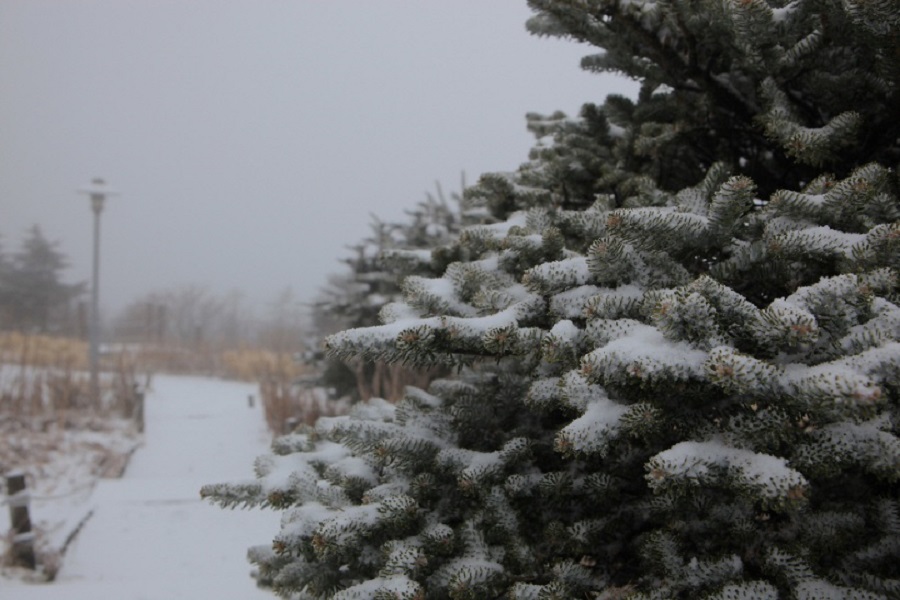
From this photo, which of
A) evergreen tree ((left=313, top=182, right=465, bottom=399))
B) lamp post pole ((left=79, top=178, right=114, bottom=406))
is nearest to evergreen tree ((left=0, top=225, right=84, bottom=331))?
lamp post pole ((left=79, top=178, right=114, bottom=406))

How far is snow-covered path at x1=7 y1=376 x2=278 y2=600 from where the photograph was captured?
3.61 meters

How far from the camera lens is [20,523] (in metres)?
4.20

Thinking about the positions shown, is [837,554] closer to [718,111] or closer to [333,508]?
[333,508]

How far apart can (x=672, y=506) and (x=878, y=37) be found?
1050 millimetres

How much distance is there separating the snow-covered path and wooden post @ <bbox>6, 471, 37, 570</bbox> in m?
0.25

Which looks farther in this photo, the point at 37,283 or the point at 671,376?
the point at 37,283

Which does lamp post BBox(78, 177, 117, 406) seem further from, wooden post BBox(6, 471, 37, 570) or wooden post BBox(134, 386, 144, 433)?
wooden post BBox(6, 471, 37, 570)

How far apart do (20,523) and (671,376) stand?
15.7 feet

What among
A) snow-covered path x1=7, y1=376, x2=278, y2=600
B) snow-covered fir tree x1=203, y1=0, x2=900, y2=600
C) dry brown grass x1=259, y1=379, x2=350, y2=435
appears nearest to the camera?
snow-covered fir tree x1=203, y1=0, x2=900, y2=600

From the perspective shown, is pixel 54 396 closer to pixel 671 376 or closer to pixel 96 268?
pixel 96 268

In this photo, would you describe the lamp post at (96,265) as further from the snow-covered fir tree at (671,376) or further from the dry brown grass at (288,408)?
the snow-covered fir tree at (671,376)

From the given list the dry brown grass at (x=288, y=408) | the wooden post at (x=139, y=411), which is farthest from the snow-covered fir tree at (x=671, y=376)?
the wooden post at (x=139, y=411)

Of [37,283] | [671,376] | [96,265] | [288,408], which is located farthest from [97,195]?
[37,283]

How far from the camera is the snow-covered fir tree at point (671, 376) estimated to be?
3.13 feet
